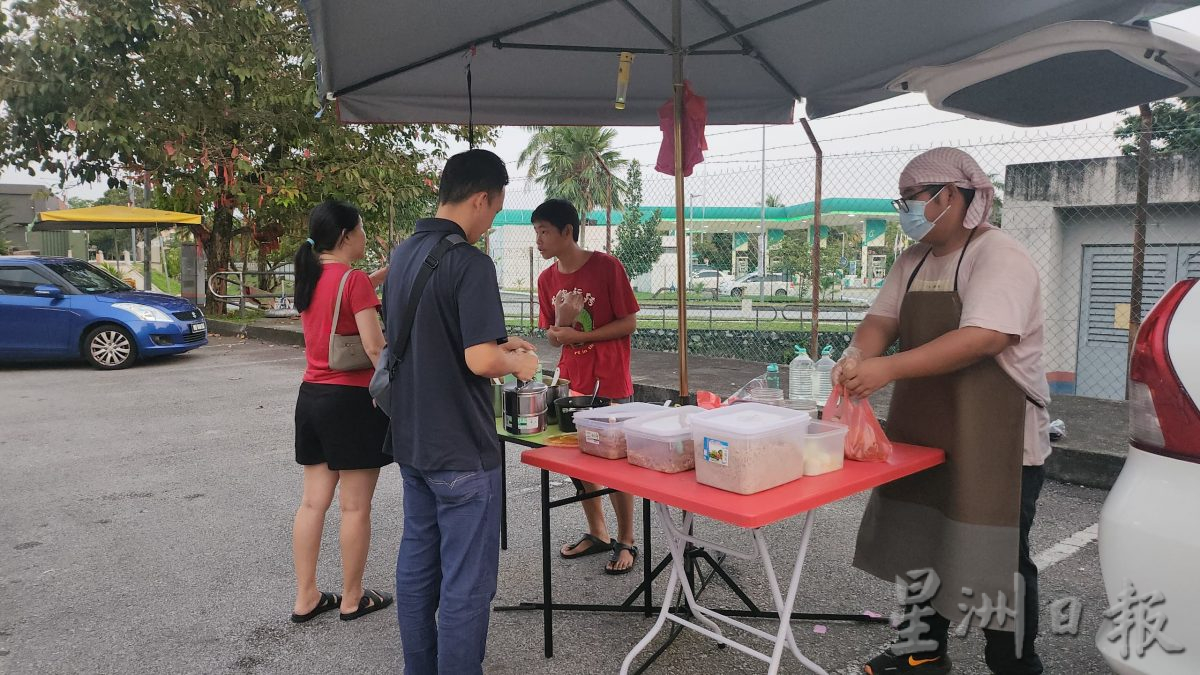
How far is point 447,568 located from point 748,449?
102 cm

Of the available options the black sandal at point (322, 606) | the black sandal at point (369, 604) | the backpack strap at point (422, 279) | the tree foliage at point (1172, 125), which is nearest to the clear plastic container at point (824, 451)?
the backpack strap at point (422, 279)

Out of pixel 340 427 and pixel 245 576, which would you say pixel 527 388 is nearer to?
pixel 340 427

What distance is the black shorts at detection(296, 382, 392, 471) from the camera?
10.0 feet

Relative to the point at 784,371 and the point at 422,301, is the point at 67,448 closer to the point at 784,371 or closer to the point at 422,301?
the point at 422,301

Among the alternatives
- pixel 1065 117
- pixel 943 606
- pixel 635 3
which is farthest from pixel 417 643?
pixel 1065 117

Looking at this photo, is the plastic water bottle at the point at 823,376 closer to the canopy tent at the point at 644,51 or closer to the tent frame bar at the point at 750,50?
the canopy tent at the point at 644,51

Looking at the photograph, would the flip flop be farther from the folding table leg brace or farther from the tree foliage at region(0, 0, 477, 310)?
the tree foliage at region(0, 0, 477, 310)

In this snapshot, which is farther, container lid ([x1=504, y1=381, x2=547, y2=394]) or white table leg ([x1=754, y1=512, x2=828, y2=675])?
container lid ([x1=504, y1=381, x2=547, y2=394])

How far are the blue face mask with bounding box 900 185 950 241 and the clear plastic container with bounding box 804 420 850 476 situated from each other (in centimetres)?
67

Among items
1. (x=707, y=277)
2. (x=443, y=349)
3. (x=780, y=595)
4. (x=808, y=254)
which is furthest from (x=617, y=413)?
(x=707, y=277)

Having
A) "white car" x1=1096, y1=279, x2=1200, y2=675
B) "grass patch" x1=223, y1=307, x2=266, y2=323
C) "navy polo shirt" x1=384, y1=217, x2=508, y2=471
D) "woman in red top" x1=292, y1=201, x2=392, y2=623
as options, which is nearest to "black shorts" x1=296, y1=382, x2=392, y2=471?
"woman in red top" x1=292, y1=201, x2=392, y2=623

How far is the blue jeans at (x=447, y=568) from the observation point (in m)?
2.30

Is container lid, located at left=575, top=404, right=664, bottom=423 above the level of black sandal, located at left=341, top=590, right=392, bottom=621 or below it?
above

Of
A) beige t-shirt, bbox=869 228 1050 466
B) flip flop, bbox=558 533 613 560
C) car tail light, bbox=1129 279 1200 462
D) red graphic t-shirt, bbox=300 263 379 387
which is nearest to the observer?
car tail light, bbox=1129 279 1200 462
